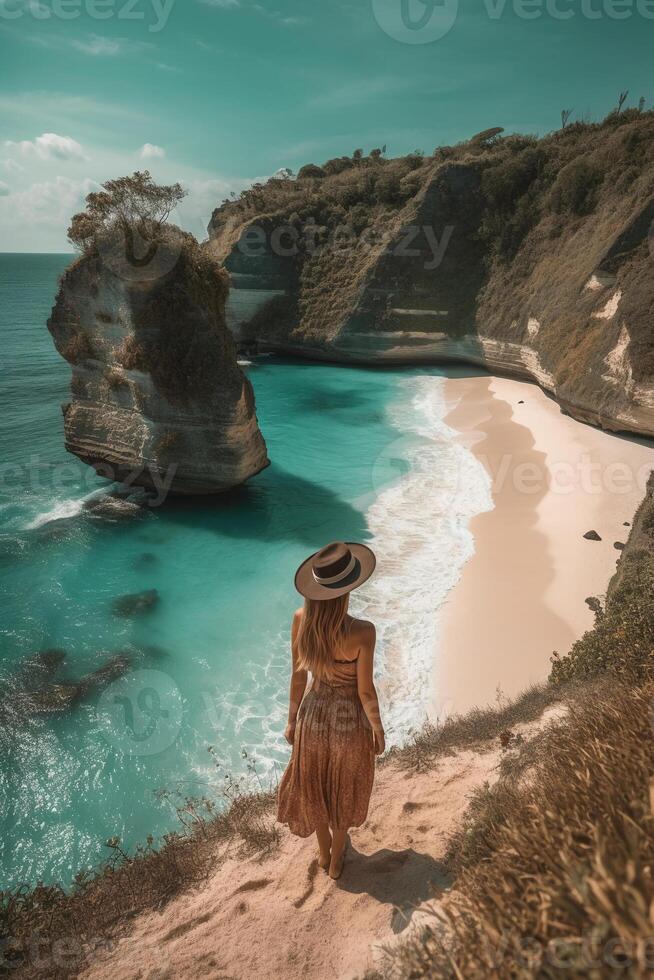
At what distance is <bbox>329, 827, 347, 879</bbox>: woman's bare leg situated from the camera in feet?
13.0

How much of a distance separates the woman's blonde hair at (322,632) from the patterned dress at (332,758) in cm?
11

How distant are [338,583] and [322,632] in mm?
405

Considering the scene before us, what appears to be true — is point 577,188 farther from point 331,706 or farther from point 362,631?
point 331,706

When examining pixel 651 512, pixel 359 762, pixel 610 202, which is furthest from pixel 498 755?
pixel 610 202

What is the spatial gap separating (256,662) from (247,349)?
126ft

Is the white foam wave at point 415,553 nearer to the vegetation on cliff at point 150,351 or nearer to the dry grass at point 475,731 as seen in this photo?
the dry grass at point 475,731

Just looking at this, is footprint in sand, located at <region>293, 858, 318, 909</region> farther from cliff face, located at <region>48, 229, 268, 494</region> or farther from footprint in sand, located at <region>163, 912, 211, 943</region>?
cliff face, located at <region>48, 229, 268, 494</region>

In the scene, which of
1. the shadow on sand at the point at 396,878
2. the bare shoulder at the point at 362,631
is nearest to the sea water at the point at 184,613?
the shadow on sand at the point at 396,878

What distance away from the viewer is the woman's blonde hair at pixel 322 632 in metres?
3.38

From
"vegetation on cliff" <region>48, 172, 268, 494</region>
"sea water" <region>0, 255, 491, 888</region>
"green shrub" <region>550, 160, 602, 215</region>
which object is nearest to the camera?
"sea water" <region>0, 255, 491, 888</region>


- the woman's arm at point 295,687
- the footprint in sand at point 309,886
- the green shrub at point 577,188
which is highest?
the green shrub at point 577,188

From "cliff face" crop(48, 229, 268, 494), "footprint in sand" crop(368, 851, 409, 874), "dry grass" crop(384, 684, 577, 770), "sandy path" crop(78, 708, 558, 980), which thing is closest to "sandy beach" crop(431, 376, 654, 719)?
"dry grass" crop(384, 684, 577, 770)

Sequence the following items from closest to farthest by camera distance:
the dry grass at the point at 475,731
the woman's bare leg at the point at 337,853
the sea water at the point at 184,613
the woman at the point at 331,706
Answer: the woman at the point at 331,706
the woman's bare leg at the point at 337,853
the dry grass at the point at 475,731
the sea water at the point at 184,613

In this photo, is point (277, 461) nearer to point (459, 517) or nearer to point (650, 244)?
point (459, 517)
